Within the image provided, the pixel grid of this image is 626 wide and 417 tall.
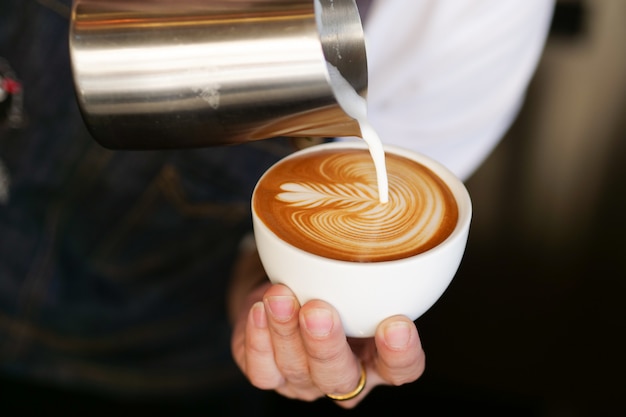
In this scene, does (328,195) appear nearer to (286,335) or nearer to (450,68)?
(286,335)

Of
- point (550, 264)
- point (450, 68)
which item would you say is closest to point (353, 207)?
point (450, 68)

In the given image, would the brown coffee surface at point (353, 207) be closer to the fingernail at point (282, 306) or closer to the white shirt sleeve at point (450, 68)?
the fingernail at point (282, 306)

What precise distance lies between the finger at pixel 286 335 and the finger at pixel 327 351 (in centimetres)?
2

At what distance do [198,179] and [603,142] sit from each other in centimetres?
126

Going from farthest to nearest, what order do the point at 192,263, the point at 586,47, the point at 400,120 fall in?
the point at 586,47 < the point at 192,263 < the point at 400,120

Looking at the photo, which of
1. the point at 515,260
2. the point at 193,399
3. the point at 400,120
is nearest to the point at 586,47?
the point at 515,260

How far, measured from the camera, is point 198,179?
1105 mm

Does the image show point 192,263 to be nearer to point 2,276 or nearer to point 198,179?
point 198,179

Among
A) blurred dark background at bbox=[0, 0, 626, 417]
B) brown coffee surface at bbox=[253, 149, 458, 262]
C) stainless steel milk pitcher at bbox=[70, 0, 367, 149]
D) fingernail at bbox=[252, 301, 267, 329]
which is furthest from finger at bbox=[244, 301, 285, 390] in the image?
blurred dark background at bbox=[0, 0, 626, 417]

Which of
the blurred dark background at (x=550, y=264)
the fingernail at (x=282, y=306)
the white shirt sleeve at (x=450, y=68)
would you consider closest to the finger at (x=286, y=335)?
the fingernail at (x=282, y=306)

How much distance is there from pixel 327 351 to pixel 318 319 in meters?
0.07

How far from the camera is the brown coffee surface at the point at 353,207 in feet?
2.24

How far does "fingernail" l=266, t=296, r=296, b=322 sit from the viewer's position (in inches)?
26.4

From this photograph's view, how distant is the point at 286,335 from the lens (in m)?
0.72
